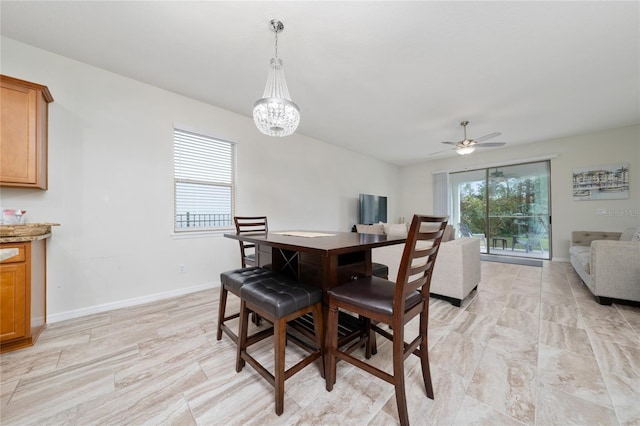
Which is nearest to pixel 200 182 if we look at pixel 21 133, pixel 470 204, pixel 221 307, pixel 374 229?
pixel 21 133

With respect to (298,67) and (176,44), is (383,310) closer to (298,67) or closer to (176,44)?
(298,67)

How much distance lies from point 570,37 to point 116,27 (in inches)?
159

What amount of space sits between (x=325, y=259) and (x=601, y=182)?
6391 mm

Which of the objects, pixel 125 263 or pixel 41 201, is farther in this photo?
pixel 125 263

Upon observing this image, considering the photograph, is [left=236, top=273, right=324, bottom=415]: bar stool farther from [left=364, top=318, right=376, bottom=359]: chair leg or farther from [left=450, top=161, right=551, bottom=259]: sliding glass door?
[left=450, top=161, right=551, bottom=259]: sliding glass door

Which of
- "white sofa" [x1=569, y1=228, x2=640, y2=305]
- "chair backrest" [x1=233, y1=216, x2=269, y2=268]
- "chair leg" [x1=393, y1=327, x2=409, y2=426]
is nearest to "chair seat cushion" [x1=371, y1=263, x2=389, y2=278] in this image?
"chair leg" [x1=393, y1=327, x2=409, y2=426]

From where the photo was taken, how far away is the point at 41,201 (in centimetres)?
217

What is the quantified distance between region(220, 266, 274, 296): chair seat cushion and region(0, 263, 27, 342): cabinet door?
1.54 metres

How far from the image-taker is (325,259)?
1.42 metres

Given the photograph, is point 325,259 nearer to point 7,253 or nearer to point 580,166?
point 7,253

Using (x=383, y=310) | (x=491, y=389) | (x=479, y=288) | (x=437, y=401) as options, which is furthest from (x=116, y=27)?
(x=479, y=288)

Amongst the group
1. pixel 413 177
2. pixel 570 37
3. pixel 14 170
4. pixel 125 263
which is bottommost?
pixel 125 263

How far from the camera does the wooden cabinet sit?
1670mm

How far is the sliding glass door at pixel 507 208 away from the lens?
16.9 ft
